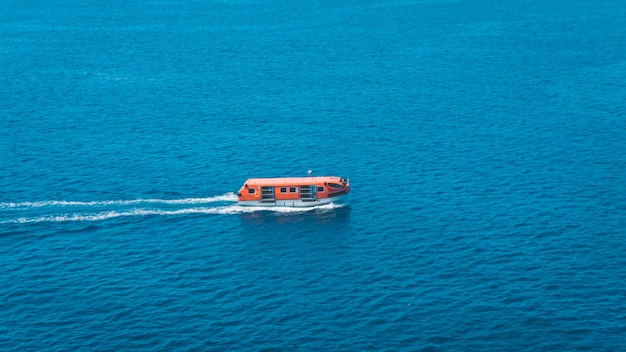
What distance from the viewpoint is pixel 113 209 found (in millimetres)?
189250

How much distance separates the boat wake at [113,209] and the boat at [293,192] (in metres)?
1.29

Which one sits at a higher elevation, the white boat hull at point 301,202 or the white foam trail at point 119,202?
the white foam trail at point 119,202

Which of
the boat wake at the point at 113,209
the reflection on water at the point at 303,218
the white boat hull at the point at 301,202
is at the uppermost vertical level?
the boat wake at the point at 113,209

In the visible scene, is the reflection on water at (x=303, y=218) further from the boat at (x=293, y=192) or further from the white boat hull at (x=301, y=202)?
the boat at (x=293, y=192)

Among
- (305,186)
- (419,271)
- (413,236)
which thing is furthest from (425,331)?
(305,186)

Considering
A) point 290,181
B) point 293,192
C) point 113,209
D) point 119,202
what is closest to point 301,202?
point 293,192

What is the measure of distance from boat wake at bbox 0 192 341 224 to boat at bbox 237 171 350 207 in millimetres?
1286

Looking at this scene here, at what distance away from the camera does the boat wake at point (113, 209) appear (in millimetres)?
185375

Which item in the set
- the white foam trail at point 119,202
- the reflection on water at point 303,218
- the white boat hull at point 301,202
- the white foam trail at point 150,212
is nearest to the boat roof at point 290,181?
the white boat hull at point 301,202

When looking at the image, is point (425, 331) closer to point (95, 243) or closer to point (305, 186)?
point (305, 186)

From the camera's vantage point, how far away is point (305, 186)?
191000 millimetres

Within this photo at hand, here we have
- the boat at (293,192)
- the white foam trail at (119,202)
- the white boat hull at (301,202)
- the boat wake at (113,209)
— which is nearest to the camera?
the boat wake at (113,209)

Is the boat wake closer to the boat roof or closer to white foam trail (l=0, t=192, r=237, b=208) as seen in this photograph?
white foam trail (l=0, t=192, r=237, b=208)

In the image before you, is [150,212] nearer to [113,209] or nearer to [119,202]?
[113,209]
